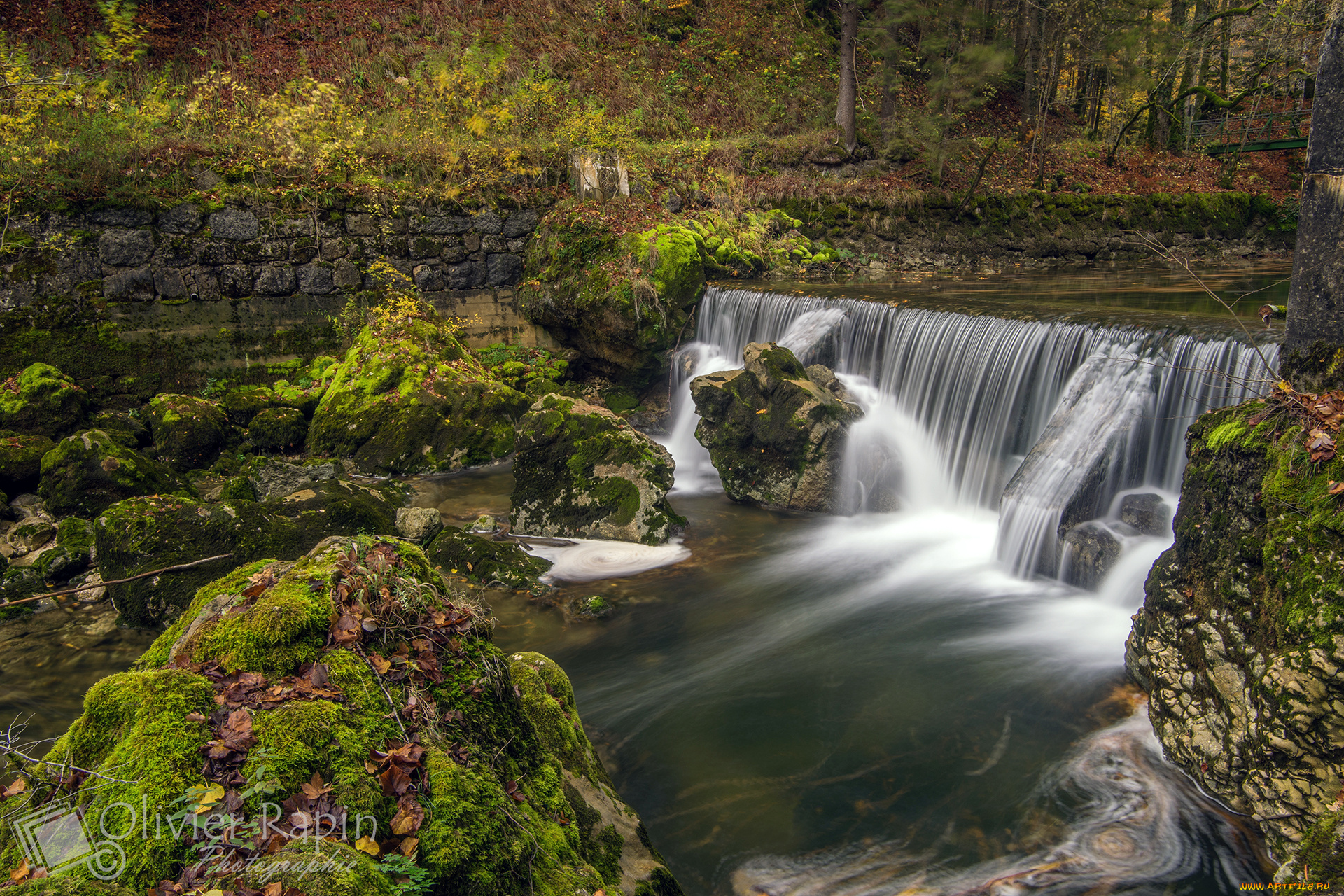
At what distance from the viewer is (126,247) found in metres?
10.5

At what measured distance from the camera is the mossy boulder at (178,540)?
580 cm

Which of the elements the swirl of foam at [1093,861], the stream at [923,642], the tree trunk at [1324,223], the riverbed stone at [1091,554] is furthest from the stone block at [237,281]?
the tree trunk at [1324,223]

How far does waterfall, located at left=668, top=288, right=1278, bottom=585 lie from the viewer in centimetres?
674

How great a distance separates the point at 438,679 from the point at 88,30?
61.8 feet

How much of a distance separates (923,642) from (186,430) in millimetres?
9040

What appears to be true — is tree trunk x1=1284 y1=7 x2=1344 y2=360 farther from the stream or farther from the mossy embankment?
the mossy embankment

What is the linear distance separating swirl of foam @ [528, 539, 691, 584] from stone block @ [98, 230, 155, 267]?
25.7 ft

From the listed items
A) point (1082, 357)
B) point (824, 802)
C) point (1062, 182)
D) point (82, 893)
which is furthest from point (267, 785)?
point (1062, 182)

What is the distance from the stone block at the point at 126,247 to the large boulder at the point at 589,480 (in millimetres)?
6773

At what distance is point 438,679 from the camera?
96.4 inches

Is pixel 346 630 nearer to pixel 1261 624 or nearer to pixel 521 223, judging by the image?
pixel 1261 624

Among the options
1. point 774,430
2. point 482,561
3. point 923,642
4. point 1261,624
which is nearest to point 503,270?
point 774,430

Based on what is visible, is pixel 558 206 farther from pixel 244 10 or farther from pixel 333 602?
pixel 333 602

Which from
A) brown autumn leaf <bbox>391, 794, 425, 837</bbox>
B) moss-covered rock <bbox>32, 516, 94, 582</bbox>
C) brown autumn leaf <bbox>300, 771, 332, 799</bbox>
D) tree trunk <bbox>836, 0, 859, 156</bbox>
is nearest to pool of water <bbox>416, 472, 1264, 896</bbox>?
brown autumn leaf <bbox>391, 794, 425, 837</bbox>
